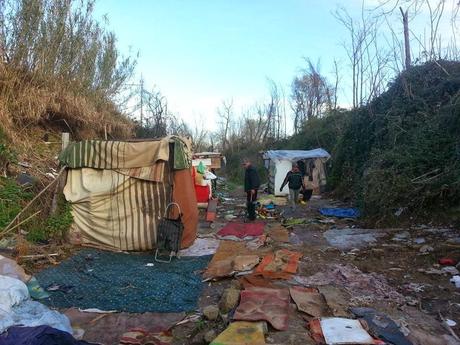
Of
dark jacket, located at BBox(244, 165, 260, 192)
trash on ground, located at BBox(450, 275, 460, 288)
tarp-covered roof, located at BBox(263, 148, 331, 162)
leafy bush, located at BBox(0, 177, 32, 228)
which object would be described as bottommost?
trash on ground, located at BBox(450, 275, 460, 288)

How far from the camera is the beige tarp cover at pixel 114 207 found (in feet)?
28.0

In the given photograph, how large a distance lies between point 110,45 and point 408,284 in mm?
14117

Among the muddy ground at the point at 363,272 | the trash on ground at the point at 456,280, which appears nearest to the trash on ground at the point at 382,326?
the muddy ground at the point at 363,272

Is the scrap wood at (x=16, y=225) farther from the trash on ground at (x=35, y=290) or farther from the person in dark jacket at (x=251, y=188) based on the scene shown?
the person in dark jacket at (x=251, y=188)

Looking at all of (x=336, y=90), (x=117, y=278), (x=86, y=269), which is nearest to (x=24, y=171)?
(x=86, y=269)

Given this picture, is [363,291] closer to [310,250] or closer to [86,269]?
[310,250]

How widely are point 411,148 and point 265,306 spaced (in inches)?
323

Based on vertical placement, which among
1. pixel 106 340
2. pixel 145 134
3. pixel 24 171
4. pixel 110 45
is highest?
pixel 110 45

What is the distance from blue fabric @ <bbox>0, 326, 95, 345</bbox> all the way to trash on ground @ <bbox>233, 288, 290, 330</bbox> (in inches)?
68.8

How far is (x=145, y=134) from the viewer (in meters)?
22.4

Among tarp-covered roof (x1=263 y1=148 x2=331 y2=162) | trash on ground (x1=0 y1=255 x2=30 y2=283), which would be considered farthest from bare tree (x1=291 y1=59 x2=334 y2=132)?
trash on ground (x1=0 y1=255 x2=30 y2=283)

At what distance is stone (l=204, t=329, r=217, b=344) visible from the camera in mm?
4329

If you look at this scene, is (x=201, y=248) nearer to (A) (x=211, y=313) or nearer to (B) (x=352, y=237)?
(B) (x=352, y=237)

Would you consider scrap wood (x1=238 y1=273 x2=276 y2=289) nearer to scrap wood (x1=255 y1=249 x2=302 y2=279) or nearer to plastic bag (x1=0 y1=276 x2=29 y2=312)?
scrap wood (x1=255 y1=249 x2=302 y2=279)
